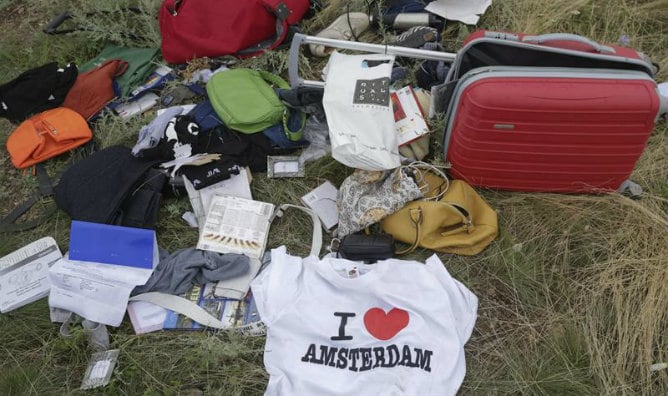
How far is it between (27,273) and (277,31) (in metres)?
2.21

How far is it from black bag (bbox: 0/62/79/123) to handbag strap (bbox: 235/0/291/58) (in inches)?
47.6

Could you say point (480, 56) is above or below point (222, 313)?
above

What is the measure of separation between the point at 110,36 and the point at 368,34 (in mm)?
1974

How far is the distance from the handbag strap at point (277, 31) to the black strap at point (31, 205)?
1507 millimetres

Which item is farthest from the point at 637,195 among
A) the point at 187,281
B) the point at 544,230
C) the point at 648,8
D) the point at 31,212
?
the point at 31,212

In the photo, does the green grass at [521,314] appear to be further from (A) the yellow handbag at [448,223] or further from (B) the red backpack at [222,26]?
(B) the red backpack at [222,26]

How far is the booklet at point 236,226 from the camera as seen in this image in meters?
2.66

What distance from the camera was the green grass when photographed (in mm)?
2193

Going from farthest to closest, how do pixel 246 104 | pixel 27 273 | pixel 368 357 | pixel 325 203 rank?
1. pixel 246 104
2. pixel 325 203
3. pixel 27 273
4. pixel 368 357

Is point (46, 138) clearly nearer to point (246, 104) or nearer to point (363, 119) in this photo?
point (246, 104)

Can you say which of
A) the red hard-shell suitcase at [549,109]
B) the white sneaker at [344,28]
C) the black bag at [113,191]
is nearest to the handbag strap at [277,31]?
the white sneaker at [344,28]

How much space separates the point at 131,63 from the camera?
3568 millimetres

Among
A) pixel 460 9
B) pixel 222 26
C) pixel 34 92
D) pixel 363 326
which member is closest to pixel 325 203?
pixel 363 326

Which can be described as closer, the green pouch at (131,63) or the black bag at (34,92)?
the black bag at (34,92)
